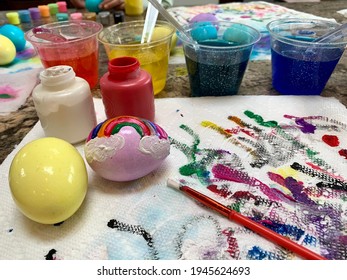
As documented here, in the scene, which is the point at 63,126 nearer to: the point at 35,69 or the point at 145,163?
the point at 145,163

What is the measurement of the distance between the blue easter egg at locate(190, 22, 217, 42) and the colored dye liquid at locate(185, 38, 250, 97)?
0.07 ft

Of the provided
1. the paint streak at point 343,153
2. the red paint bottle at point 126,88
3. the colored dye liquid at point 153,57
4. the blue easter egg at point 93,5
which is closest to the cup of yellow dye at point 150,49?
the colored dye liquid at point 153,57

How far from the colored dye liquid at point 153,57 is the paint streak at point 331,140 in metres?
0.41

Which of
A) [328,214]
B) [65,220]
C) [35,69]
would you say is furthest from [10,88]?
[328,214]

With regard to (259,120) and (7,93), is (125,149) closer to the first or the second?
(259,120)

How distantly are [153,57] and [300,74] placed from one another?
36 cm

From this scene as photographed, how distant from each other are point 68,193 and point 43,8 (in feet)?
4.02

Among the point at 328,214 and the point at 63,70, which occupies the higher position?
the point at 63,70

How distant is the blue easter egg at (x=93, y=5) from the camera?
1.36 metres

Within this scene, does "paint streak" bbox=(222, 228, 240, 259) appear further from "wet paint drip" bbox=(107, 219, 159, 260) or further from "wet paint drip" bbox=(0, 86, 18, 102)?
"wet paint drip" bbox=(0, 86, 18, 102)

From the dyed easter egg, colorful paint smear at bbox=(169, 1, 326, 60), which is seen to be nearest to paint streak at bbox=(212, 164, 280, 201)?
the dyed easter egg

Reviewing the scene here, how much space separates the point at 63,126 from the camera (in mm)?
575

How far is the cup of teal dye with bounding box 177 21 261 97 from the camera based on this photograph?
0.68m

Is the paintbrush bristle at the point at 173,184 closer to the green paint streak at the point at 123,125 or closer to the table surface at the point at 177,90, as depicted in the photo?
the green paint streak at the point at 123,125
